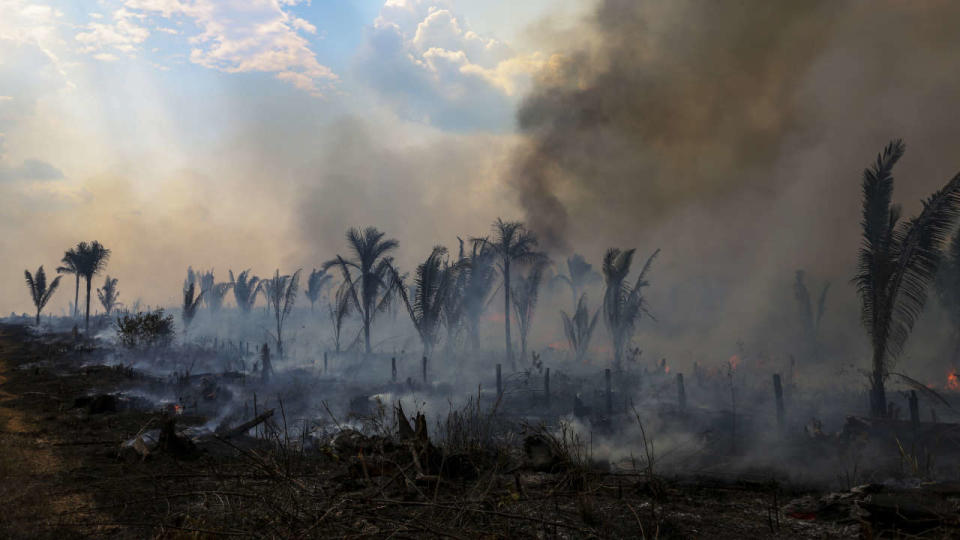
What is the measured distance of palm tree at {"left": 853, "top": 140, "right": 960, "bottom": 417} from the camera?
1163 centimetres

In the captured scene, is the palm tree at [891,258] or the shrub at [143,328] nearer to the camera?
the palm tree at [891,258]

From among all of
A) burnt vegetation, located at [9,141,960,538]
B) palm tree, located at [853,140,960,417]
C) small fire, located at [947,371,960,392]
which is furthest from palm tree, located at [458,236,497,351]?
small fire, located at [947,371,960,392]

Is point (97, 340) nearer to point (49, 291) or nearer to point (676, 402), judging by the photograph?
point (49, 291)

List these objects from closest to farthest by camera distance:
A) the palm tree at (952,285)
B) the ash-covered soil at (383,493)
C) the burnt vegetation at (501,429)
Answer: the ash-covered soil at (383,493) < the burnt vegetation at (501,429) < the palm tree at (952,285)

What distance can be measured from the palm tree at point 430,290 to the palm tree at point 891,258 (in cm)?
1781

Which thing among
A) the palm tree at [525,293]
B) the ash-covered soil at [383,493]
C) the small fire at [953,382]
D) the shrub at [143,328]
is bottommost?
the small fire at [953,382]

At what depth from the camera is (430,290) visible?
2559 cm

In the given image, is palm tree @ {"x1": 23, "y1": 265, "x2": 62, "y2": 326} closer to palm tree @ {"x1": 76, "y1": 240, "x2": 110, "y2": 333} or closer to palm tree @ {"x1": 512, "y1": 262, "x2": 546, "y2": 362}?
palm tree @ {"x1": 76, "y1": 240, "x2": 110, "y2": 333}

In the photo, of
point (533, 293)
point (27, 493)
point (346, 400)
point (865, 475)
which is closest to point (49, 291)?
point (346, 400)

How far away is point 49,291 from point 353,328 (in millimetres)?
28085

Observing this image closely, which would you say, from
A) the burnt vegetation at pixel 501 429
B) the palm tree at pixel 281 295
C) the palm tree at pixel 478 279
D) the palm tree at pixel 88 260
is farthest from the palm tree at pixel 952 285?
the palm tree at pixel 88 260

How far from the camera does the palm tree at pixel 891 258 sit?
38.2 ft

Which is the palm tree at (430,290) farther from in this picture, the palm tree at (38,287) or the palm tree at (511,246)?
the palm tree at (38,287)

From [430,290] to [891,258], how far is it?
62.3 feet
